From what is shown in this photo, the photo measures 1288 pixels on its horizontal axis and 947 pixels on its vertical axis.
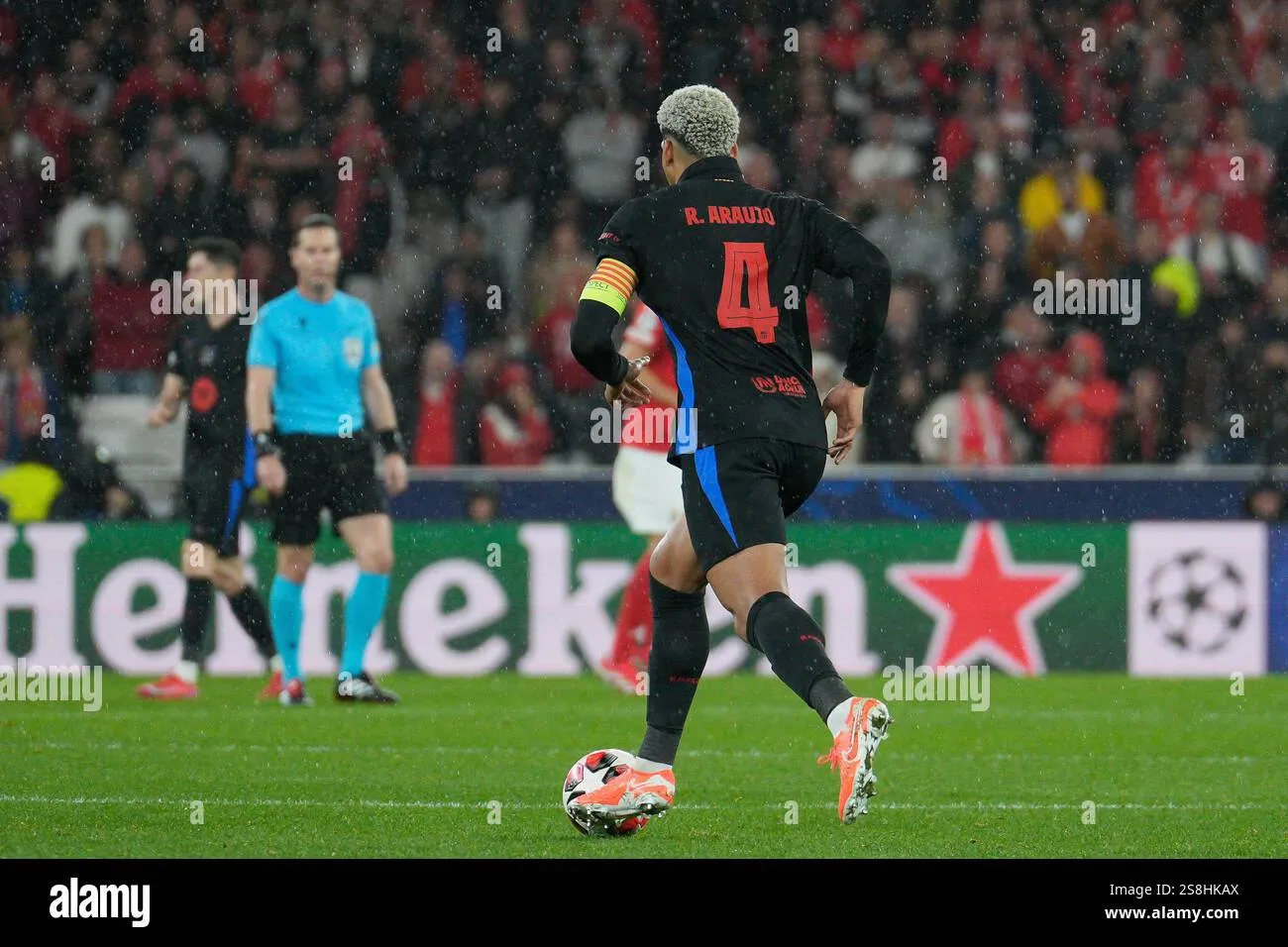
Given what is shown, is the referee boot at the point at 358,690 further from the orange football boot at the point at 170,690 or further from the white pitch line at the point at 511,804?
the white pitch line at the point at 511,804

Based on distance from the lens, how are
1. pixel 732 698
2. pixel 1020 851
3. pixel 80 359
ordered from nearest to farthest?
pixel 1020 851 < pixel 732 698 < pixel 80 359

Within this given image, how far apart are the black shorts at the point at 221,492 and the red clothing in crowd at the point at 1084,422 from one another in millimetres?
5477

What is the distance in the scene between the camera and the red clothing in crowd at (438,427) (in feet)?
45.4

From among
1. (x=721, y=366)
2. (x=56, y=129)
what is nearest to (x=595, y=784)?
(x=721, y=366)

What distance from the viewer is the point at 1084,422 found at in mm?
13805

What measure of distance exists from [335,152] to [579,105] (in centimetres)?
179

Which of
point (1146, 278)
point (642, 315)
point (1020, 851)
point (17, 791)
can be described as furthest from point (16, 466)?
point (1020, 851)

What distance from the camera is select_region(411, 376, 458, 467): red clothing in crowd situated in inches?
545

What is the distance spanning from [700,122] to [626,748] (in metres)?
3.14

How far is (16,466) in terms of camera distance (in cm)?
1284

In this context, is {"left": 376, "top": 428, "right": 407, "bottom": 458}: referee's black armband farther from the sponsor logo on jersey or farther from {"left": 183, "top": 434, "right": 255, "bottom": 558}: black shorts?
{"left": 183, "top": 434, "right": 255, "bottom": 558}: black shorts

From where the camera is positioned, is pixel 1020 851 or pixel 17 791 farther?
pixel 17 791

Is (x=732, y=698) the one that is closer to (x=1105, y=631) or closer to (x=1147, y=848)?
(x=1105, y=631)

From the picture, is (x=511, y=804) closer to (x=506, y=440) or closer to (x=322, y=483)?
(x=322, y=483)
